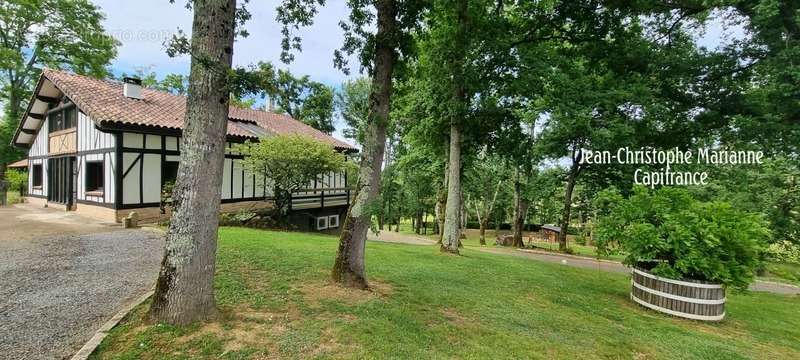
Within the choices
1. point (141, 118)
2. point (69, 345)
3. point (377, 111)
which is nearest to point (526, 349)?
point (377, 111)

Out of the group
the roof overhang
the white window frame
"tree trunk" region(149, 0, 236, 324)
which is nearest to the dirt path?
the roof overhang

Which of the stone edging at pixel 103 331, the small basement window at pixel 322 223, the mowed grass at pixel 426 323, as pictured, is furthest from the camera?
the small basement window at pixel 322 223

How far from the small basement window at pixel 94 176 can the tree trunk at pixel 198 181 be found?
42.2 ft

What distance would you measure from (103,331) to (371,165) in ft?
12.1

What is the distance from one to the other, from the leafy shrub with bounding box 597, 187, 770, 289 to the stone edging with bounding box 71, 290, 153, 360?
25.5 ft

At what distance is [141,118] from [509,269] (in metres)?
13.2

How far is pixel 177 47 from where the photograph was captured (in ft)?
11.5

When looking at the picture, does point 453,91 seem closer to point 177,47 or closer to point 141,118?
point 177,47

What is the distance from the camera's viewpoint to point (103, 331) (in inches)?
146

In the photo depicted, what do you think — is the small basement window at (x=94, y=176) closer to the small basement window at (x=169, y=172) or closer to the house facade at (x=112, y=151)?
the house facade at (x=112, y=151)

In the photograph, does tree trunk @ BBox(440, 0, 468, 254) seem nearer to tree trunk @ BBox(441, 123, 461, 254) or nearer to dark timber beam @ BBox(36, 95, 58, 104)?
tree trunk @ BBox(441, 123, 461, 254)

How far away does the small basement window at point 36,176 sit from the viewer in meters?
17.0

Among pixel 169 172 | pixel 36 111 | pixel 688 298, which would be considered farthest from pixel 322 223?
pixel 688 298

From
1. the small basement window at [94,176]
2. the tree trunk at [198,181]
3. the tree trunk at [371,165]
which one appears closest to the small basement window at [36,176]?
the small basement window at [94,176]
